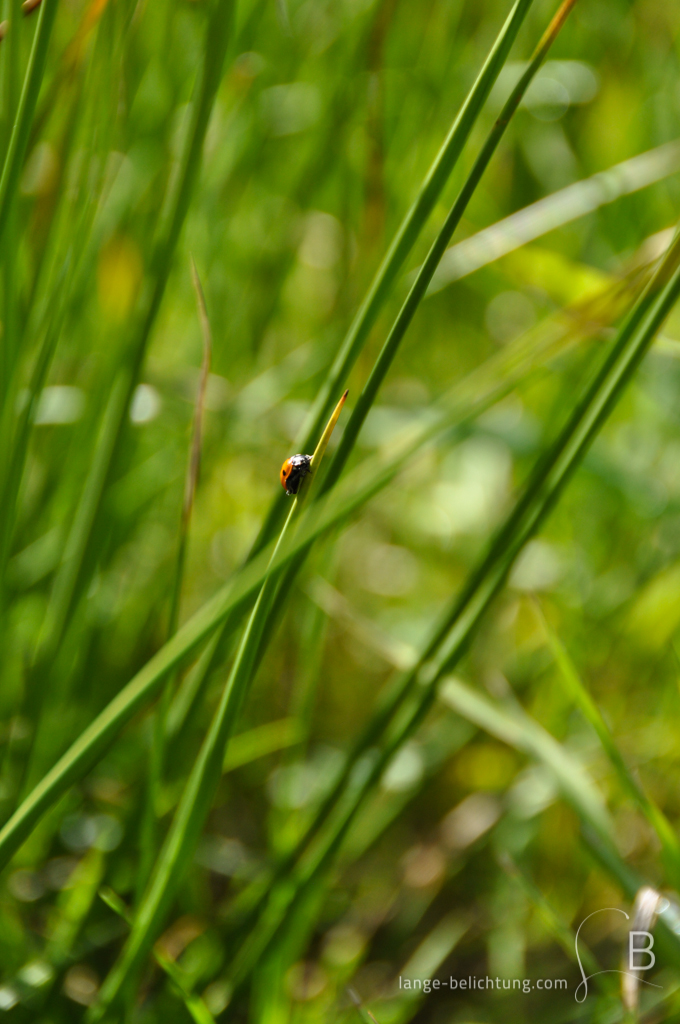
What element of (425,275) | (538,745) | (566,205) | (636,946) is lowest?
(636,946)

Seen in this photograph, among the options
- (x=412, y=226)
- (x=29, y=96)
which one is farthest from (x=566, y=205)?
(x=29, y=96)

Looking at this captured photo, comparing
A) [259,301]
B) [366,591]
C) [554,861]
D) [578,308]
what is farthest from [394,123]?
[554,861]

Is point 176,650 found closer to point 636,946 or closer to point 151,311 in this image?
point 151,311

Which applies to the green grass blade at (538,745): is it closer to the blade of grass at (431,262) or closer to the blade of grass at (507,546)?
the blade of grass at (507,546)

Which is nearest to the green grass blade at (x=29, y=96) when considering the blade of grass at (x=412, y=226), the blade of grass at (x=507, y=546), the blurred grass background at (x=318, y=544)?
the blurred grass background at (x=318, y=544)

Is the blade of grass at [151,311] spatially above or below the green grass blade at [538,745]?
above

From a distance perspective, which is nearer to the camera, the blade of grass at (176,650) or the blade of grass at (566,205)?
the blade of grass at (176,650)

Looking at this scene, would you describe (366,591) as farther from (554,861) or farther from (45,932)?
(45,932)

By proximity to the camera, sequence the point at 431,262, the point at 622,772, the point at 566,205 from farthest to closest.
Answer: the point at 566,205 → the point at 622,772 → the point at 431,262

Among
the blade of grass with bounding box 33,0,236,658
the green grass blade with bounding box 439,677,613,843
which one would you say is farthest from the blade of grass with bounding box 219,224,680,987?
the blade of grass with bounding box 33,0,236,658
